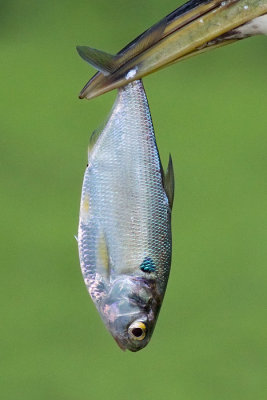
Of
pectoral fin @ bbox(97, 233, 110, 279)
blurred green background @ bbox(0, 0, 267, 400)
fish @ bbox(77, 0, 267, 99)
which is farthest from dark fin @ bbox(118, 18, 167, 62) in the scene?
blurred green background @ bbox(0, 0, 267, 400)

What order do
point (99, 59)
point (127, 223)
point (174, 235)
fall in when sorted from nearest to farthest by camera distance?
1. point (99, 59)
2. point (127, 223)
3. point (174, 235)

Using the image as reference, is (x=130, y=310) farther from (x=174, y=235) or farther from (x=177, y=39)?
(x=174, y=235)

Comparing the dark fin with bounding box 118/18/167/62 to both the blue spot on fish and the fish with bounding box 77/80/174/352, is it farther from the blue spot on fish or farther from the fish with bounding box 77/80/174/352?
the blue spot on fish

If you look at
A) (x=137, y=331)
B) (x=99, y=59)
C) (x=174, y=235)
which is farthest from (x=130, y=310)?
(x=174, y=235)

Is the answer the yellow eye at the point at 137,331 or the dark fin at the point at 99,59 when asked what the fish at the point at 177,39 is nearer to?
the dark fin at the point at 99,59

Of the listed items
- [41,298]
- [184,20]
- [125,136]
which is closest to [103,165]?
[125,136]

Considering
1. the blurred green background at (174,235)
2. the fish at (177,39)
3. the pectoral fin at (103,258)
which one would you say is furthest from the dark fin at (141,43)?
the blurred green background at (174,235)

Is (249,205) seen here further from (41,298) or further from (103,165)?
(103,165)
